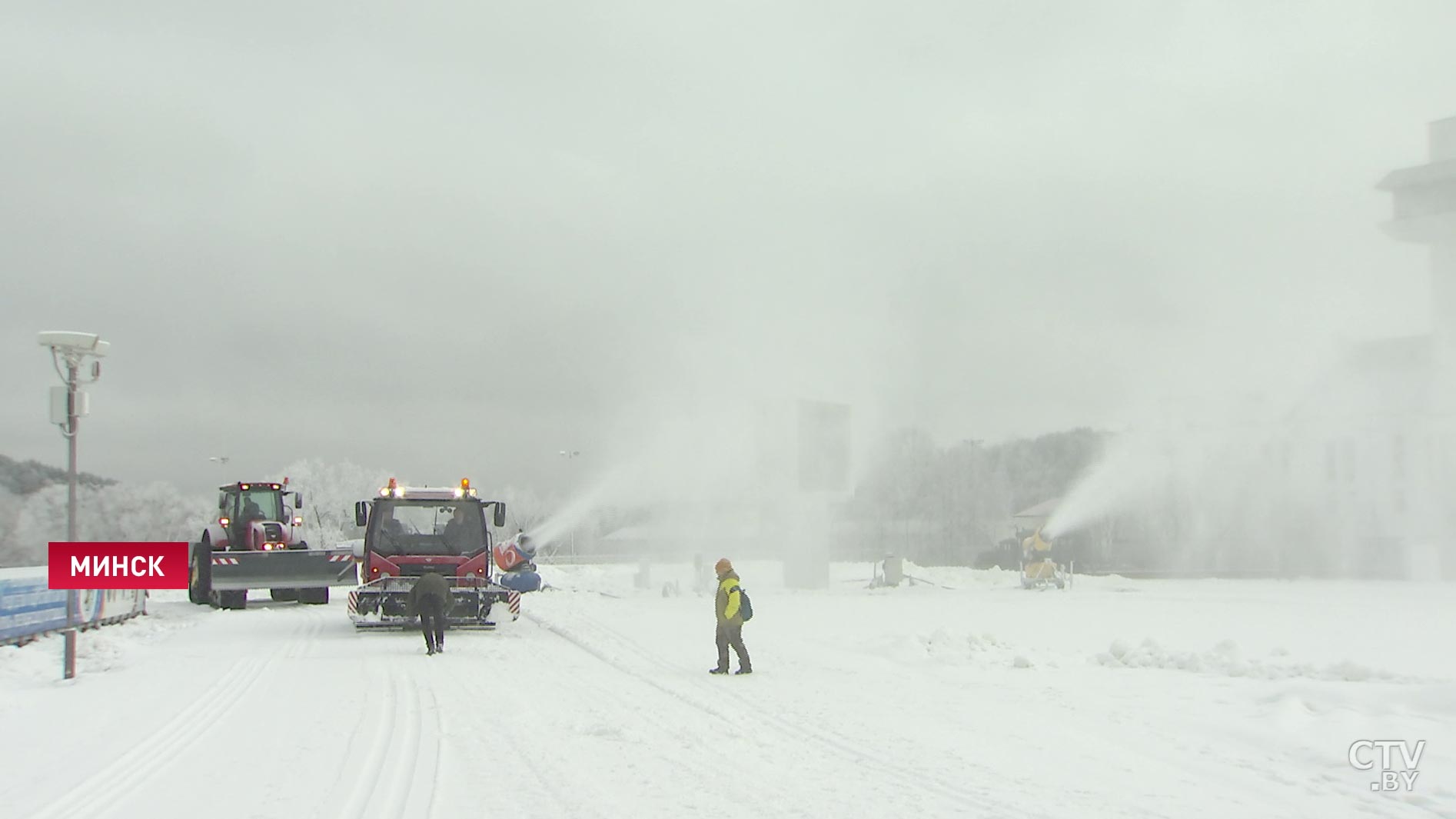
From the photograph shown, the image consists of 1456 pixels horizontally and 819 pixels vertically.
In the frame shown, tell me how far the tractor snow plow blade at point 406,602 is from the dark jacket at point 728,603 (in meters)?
6.43

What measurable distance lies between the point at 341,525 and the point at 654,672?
82.4 meters

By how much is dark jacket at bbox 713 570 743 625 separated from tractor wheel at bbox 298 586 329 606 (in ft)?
58.7

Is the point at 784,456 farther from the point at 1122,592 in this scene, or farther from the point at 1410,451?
the point at 1410,451

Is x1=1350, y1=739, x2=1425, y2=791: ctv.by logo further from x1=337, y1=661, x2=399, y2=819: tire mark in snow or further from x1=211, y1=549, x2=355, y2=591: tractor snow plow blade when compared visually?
x1=211, y1=549, x2=355, y2=591: tractor snow plow blade

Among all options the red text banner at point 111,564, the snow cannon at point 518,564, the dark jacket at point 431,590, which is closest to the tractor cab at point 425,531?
the dark jacket at point 431,590

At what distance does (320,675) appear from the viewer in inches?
→ 584

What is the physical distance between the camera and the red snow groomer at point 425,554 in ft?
66.0

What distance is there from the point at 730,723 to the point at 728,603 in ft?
13.5

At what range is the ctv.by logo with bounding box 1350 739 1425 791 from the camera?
319 inches

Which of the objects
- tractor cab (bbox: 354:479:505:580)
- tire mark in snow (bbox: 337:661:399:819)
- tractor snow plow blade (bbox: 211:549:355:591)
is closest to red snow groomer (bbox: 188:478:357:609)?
tractor snow plow blade (bbox: 211:549:355:591)

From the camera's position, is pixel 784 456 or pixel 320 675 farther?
pixel 784 456

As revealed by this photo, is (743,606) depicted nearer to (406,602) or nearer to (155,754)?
(155,754)

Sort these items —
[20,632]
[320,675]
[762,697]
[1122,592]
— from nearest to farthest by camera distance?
[762,697] < [320,675] < [20,632] < [1122,592]

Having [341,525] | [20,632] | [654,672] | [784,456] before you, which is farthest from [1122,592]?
[341,525]
